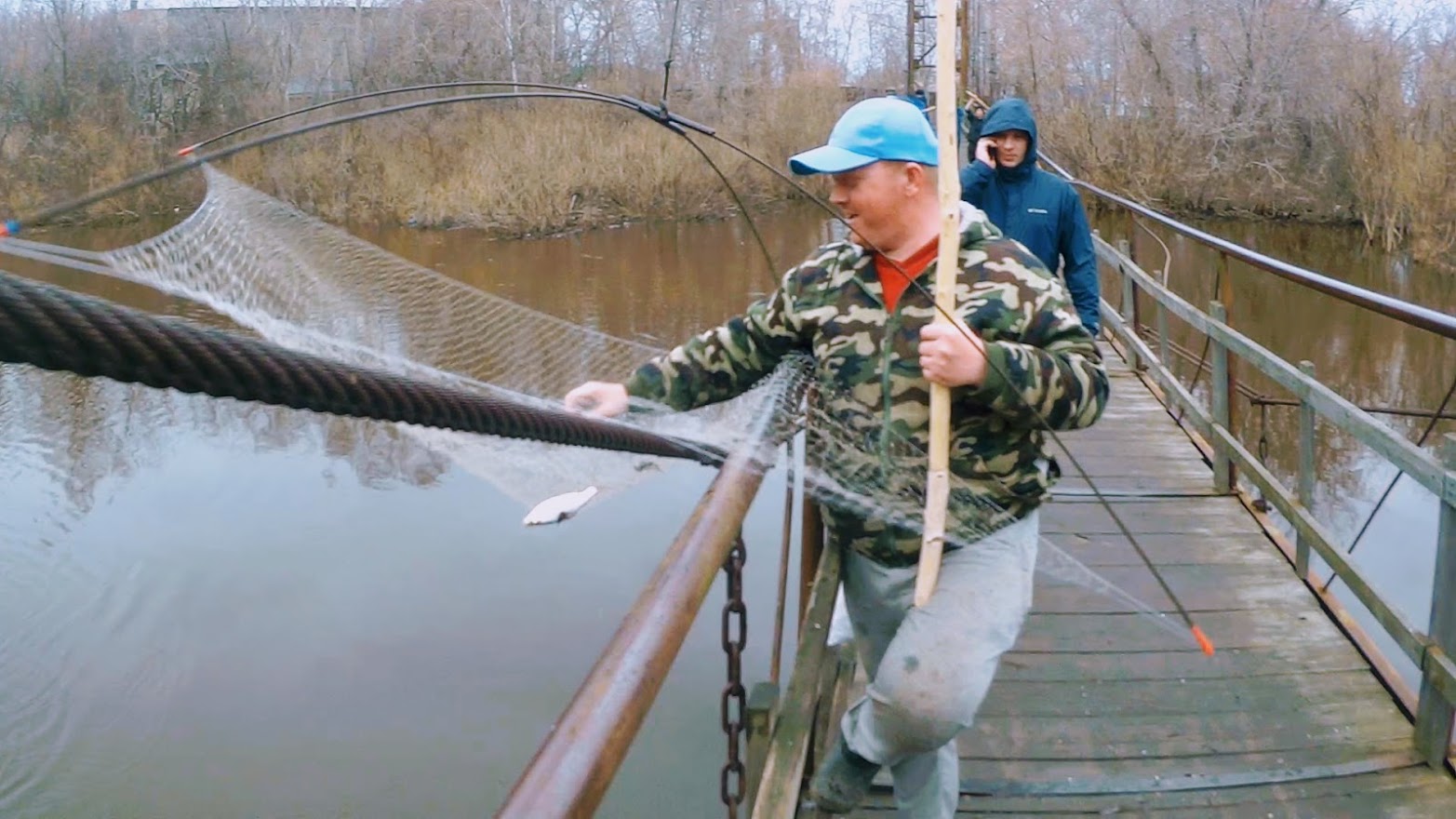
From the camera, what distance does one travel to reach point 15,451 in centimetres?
1018

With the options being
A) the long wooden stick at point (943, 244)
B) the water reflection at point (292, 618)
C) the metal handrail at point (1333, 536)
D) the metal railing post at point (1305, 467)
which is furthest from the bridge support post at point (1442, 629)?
the water reflection at point (292, 618)

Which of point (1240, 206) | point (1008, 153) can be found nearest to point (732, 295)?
point (1240, 206)

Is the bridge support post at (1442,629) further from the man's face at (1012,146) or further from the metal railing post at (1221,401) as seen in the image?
Result: the metal railing post at (1221,401)

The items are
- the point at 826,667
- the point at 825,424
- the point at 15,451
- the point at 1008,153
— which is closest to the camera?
the point at 825,424

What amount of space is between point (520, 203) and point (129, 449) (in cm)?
1300

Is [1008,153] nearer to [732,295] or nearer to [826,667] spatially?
[826,667]

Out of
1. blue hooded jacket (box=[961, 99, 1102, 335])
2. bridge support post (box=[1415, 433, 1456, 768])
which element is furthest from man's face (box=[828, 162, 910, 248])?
blue hooded jacket (box=[961, 99, 1102, 335])

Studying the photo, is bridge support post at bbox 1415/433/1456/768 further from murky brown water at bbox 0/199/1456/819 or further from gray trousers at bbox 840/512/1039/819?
murky brown water at bbox 0/199/1456/819

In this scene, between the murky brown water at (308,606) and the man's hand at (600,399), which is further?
the murky brown water at (308,606)

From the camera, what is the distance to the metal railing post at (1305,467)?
352 centimetres

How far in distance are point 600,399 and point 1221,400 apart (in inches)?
130

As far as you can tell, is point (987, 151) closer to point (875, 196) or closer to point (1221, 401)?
point (1221, 401)

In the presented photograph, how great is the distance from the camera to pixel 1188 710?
2.97 metres

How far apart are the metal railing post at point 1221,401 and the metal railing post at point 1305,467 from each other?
88cm
